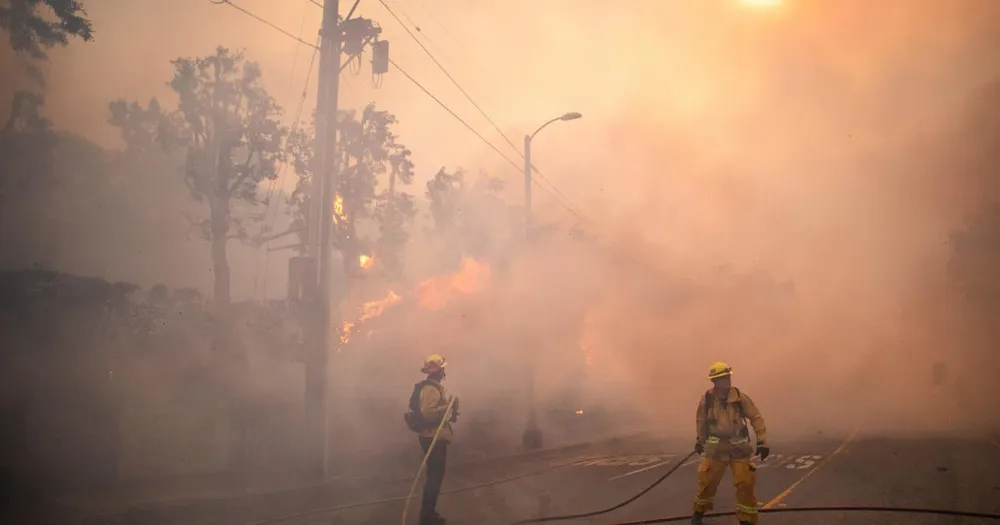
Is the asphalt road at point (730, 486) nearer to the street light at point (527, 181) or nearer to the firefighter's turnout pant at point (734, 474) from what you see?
the firefighter's turnout pant at point (734, 474)

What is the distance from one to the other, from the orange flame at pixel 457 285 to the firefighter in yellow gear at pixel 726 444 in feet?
53.8

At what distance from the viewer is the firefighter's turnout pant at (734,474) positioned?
6297 mm

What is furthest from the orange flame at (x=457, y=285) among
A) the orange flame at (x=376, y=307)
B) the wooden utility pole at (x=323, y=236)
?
the wooden utility pole at (x=323, y=236)

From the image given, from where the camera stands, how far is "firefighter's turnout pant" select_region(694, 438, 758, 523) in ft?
20.7

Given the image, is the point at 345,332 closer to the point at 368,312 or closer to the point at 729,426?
the point at 368,312

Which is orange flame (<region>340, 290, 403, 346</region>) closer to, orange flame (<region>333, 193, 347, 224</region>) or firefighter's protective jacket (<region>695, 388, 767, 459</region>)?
orange flame (<region>333, 193, 347, 224</region>)

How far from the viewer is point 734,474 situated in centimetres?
657

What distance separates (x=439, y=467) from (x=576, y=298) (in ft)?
52.9

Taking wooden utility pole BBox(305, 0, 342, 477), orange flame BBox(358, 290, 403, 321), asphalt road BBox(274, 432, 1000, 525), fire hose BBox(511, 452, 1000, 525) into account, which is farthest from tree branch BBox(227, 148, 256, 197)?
fire hose BBox(511, 452, 1000, 525)

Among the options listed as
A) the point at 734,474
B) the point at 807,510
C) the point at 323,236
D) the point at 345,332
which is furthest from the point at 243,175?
the point at 807,510

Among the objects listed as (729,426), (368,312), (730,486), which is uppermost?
(368,312)

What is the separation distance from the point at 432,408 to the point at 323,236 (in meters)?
4.15

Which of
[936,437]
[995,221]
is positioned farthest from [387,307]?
[995,221]

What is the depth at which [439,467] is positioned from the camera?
745cm
